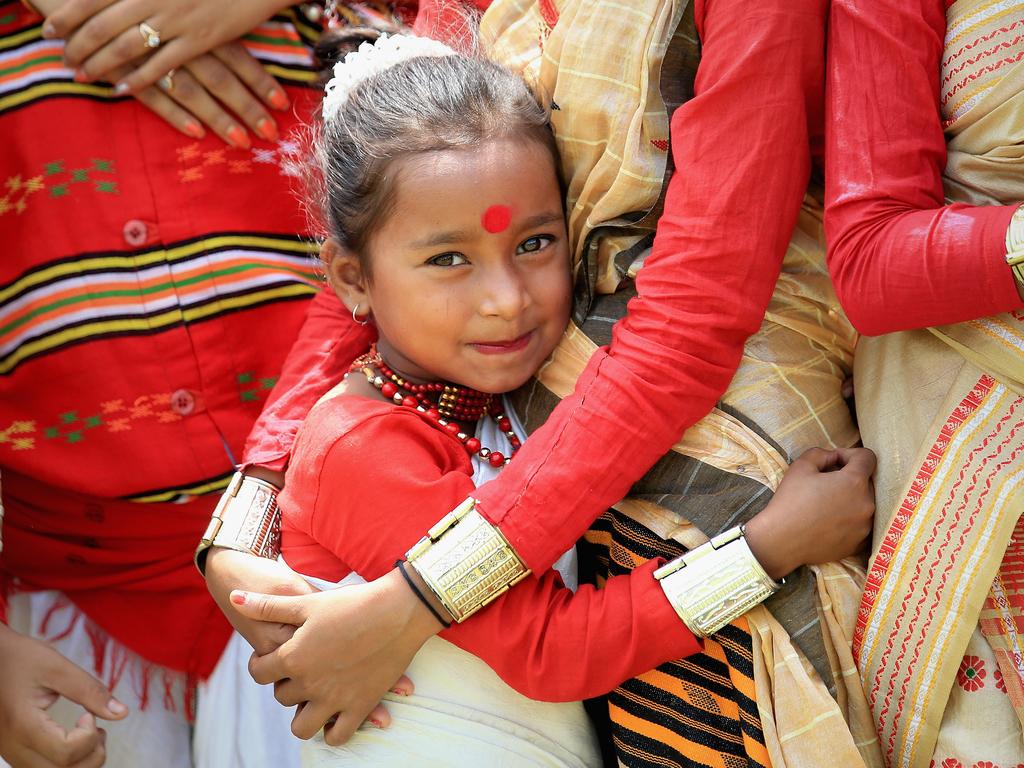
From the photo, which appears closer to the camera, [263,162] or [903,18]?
[903,18]

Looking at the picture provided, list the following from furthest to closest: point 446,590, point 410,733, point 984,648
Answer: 1. point 410,733
2. point 446,590
3. point 984,648

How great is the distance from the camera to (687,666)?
64.1 inches

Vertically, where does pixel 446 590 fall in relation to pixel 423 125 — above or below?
below

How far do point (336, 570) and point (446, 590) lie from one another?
292 mm

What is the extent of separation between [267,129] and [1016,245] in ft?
5.09

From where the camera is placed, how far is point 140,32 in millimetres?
2137

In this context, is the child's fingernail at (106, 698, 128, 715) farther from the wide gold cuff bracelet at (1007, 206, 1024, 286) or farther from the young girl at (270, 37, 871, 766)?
the wide gold cuff bracelet at (1007, 206, 1024, 286)

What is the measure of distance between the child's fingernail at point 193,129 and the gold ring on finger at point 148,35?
17 centimetres

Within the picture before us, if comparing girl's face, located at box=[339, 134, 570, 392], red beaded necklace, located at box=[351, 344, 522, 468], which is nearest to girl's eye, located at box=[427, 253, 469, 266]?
girl's face, located at box=[339, 134, 570, 392]

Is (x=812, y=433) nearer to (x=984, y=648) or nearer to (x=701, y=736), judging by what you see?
(x=984, y=648)

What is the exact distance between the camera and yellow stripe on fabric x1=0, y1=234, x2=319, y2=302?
2.15 meters

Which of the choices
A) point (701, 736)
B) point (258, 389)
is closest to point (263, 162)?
point (258, 389)

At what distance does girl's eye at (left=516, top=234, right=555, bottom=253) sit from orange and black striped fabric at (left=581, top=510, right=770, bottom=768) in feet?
Answer: 1.56

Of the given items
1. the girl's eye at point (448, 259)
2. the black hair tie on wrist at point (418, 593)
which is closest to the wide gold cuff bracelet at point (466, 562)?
the black hair tie on wrist at point (418, 593)
